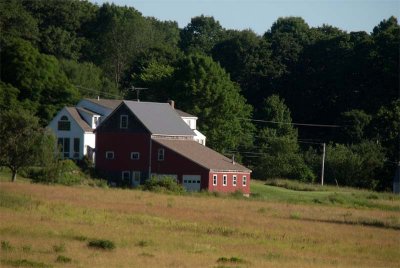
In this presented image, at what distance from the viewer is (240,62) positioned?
124 metres

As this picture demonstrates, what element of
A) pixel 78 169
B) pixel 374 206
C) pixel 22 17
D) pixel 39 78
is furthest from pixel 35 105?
pixel 374 206

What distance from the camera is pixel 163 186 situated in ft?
242

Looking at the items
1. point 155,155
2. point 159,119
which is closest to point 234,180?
point 155,155

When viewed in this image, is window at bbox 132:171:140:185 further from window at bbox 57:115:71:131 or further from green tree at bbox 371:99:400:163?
green tree at bbox 371:99:400:163

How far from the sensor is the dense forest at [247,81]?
9438 cm

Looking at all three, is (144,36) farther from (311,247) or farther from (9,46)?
(311,247)

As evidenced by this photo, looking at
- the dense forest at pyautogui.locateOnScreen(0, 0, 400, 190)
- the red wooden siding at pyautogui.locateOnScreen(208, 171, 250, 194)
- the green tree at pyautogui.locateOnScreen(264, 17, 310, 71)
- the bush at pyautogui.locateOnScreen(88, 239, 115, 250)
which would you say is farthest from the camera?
the green tree at pyautogui.locateOnScreen(264, 17, 310, 71)

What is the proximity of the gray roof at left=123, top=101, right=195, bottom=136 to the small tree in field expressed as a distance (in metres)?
12.6

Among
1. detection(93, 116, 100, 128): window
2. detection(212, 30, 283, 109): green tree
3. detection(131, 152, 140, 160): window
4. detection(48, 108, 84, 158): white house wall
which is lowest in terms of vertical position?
detection(131, 152, 140, 160): window

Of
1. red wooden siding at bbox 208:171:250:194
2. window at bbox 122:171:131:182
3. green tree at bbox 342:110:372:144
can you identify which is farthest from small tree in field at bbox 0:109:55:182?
green tree at bbox 342:110:372:144

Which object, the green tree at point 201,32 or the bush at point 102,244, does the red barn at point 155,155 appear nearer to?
the bush at point 102,244

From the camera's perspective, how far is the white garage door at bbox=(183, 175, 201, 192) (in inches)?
3110

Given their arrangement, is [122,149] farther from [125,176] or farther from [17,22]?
[17,22]

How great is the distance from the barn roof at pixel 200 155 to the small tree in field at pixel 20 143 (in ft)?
37.8
